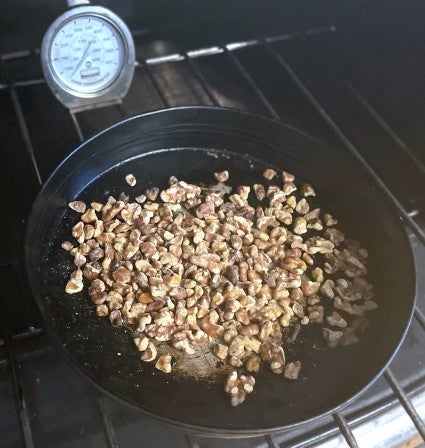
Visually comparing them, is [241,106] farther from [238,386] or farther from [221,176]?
[238,386]

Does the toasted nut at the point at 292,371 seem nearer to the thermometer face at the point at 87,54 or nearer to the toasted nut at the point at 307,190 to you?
the toasted nut at the point at 307,190

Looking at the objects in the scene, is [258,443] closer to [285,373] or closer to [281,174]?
[285,373]

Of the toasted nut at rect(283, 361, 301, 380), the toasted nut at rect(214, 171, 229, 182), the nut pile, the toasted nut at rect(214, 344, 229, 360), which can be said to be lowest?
the toasted nut at rect(283, 361, 301, 380)

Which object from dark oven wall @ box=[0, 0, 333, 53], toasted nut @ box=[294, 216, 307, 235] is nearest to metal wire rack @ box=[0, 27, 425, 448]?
dark oven wall @ box=[0, 0, 333, 53]

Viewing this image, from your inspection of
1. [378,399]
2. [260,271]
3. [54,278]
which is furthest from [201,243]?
[378,399]

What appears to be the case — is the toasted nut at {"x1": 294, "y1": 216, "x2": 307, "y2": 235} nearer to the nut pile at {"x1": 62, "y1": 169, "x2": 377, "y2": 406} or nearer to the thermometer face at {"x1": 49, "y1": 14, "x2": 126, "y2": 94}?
the nut pile at {"x1": 62, "y1": 169, "x2": 377, "y2": 406}

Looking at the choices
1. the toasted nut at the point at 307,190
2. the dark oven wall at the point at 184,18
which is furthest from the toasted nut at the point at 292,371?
the dark oven wall at the point at 184,18

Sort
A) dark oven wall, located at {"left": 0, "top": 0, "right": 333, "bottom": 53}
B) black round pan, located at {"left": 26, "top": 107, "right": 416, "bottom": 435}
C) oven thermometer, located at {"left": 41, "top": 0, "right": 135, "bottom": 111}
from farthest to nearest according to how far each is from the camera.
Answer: dark oven wall, located at {"left": 0, "top": 0, "right": 333, "bottom": 53} → oven thermometer, located at {"left": 41, "top": 0, "right": 135, "bottom": 111} → black round pan, located at {"left": 26, "top": 107, "right": 416, "bottom": 435}
